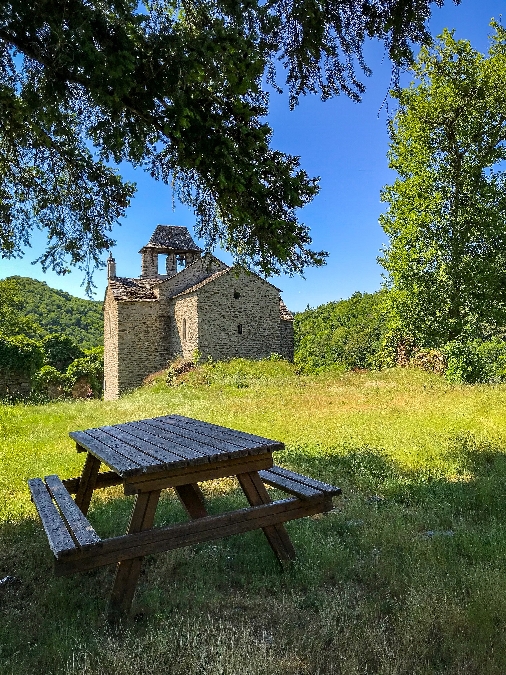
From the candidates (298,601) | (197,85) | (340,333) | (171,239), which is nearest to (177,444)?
(298,601)

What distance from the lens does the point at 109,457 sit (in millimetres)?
3441

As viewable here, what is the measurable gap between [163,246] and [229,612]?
26.9m

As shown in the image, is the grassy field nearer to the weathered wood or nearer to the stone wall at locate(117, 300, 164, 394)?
the weathered wood

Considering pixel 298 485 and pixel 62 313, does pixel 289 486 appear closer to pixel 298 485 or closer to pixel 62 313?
pixel 298 485

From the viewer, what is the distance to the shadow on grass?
8.17 feet

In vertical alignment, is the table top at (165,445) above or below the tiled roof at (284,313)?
below

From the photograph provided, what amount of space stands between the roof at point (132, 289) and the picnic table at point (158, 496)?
2266 centimetres

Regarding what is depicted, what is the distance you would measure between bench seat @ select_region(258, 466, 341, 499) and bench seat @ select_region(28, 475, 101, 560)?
57.9 inches

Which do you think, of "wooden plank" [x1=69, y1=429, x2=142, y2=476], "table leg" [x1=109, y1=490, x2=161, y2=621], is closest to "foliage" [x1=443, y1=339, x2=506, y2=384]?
"wooden plank" [x1=69, y1=429, x2=142, y2=476]

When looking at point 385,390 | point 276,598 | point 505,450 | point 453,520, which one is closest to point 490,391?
point 385,390

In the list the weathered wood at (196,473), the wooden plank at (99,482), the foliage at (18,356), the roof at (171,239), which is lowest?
the wooden plank at (99,482)

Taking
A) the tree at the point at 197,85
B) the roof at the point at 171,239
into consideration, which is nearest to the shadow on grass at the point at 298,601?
the tree at the point at 197,85

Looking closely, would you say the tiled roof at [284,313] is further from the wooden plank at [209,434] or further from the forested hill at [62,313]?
the forested hill at [62,313]

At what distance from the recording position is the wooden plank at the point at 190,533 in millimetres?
2869
